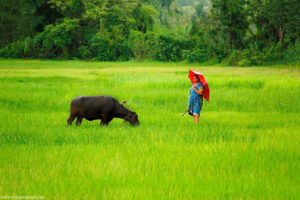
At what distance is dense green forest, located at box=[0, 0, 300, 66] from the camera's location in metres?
32.7

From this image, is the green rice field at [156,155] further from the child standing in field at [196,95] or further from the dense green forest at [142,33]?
the dense green forest at [142,33]

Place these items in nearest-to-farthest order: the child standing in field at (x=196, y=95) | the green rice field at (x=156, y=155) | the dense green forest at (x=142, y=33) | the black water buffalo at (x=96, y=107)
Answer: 1. the green rice field at (x=156, y=155)
2. the black water buffalo at (x=96, y=107)
3. the child standing in field at (x=196, y=95)
4. the dense green forest at (x=142, y=33)

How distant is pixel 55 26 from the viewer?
137 feet

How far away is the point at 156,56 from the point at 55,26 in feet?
32.3

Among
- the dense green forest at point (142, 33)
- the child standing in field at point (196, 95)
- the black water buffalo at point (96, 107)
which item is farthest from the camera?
the dense green forest at point (142, 33)

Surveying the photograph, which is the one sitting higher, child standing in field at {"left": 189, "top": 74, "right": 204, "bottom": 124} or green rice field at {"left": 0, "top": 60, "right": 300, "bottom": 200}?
child standing in field at {"left": 189, "top": 74, "right": 204, "bottom": 124}

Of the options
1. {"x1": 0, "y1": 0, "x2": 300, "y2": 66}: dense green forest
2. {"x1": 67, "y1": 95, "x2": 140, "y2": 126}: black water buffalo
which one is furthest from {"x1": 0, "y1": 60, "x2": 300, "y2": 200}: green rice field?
{"x1": 0, "y1": 0, "x2": 300, "y2": 66}: dense green forest

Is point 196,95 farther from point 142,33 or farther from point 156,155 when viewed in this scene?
point 142,33

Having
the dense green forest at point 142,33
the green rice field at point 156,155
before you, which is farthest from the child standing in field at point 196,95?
the dense green forest at point 142,33

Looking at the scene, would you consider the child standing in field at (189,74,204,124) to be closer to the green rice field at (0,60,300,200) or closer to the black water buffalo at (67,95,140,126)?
the green rice field at (0,60,300,200)

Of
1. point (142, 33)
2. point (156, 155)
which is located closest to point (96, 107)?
point (156, 155)

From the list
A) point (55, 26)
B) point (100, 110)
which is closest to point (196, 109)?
point (100, 110)

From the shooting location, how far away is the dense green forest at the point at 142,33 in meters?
32.7

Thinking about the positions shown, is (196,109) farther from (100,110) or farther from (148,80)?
(148,80)
